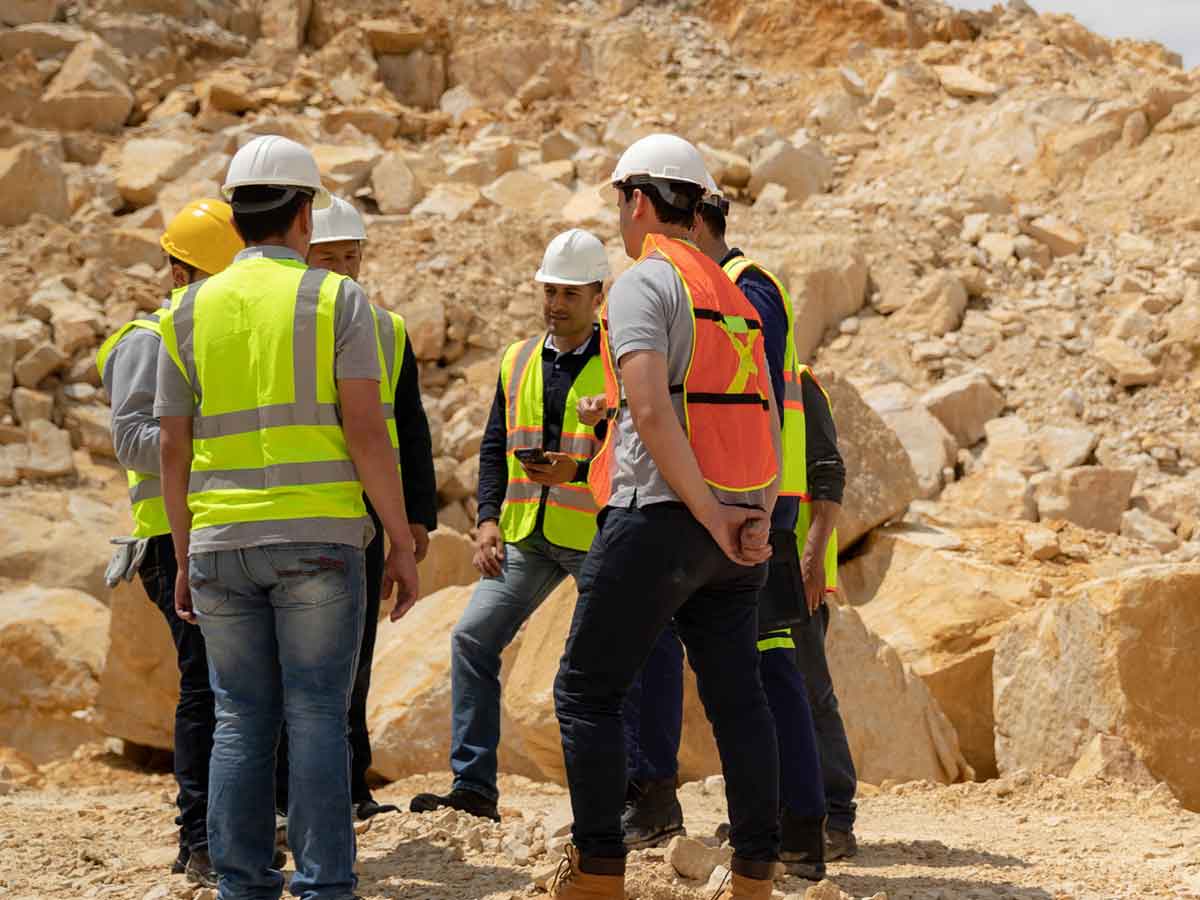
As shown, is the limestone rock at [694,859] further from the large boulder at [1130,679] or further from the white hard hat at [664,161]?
the large boulder at [1130,679]

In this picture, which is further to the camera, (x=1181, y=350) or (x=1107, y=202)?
(x=1107, y=202)

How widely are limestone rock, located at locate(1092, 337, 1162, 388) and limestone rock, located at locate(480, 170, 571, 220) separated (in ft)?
19.3

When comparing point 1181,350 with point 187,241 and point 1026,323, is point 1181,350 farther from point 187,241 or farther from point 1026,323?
point 187,241

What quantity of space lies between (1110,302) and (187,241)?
435 inches

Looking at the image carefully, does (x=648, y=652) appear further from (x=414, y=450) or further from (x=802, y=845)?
(x=414, y=450)

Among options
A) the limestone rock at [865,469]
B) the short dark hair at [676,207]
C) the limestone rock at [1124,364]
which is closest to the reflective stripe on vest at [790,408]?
the short dark hair at [676,207]

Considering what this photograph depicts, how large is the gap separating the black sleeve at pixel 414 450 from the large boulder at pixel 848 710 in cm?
161

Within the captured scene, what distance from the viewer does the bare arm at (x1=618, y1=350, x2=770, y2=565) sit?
288 cm

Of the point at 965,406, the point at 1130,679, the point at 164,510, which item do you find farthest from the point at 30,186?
the point at 1130,679

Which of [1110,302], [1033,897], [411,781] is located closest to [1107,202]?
[1110,302]

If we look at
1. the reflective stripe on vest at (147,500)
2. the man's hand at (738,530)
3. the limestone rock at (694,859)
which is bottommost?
the limestone rock at (694,859)

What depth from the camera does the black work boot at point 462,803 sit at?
4297mm

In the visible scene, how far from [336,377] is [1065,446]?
9.10m

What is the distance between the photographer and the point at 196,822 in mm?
3723
